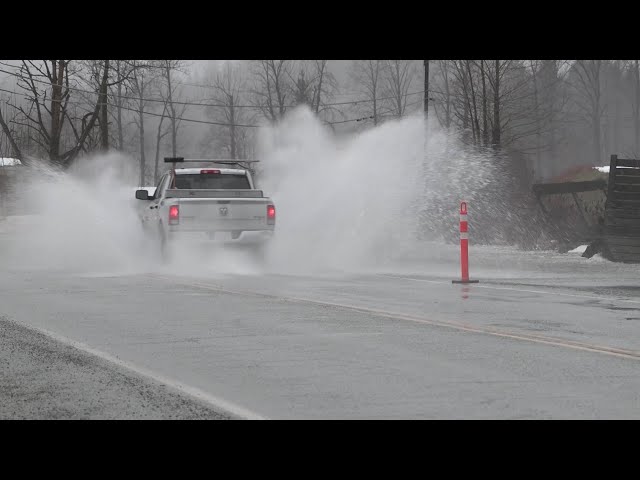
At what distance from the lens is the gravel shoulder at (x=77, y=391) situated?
707 centimetres

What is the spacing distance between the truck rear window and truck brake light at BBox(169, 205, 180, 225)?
4.93 ft

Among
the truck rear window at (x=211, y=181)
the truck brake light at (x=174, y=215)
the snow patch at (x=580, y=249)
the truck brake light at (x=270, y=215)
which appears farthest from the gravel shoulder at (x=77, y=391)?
the snow patch at (x=580, y=249)

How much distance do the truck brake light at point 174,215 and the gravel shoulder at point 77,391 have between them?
10692 mm

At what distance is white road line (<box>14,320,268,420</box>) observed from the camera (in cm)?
702

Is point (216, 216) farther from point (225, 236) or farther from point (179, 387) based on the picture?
point (179, 387)

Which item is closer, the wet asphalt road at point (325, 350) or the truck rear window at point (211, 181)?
the wet asphalt road at point (325, 350)

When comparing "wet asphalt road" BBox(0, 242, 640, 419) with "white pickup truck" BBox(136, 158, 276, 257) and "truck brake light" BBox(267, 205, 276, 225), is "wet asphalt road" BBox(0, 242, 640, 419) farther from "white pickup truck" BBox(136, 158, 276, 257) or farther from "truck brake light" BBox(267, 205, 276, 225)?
"truck brake light" BBox(267, 205, 276, 225)

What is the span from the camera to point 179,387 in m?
8.06

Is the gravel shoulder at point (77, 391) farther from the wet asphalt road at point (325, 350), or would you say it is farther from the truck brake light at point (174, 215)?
the truck brake light at point (174, 215)

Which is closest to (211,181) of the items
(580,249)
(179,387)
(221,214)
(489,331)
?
(221,214)
